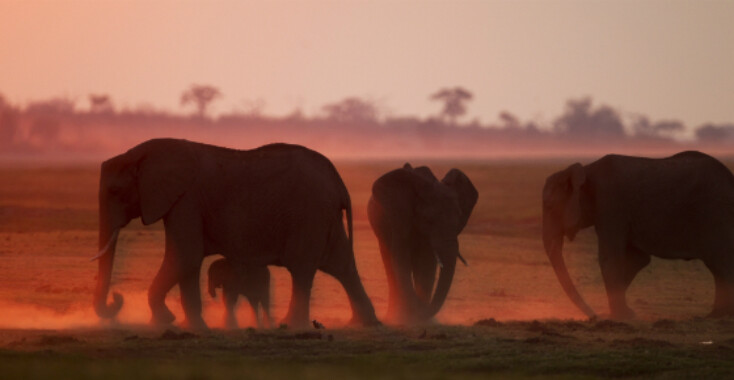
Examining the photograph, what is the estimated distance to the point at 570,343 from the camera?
18.5 m

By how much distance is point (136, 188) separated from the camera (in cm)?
2061

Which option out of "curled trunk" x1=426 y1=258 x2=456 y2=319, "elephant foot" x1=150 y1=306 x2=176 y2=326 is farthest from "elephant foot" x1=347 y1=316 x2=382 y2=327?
"elephant foot" x1=150 y1=306 x2=176 y2=326

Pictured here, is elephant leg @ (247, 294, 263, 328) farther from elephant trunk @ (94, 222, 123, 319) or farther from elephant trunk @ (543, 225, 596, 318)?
elephant trunk @ (543, 225, 596, 318)

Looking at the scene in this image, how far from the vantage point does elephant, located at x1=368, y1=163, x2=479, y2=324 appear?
22.3 m

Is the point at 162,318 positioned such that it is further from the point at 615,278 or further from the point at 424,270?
the point at 615,278

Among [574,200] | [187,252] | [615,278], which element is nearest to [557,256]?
[574,200]

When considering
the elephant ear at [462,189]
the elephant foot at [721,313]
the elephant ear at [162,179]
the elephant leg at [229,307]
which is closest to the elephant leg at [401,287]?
the elephant ear at [462,189]

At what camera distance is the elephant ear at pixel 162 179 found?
794 inches

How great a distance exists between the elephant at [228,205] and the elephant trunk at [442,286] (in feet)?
6.51

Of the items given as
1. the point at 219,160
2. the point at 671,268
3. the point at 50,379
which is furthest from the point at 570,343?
the point at 671,268

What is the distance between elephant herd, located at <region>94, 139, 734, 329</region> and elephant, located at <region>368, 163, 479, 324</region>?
0.02 meters

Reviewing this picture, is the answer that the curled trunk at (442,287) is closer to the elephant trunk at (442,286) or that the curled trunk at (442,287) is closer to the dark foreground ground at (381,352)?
the elephant trunk at (442,286)

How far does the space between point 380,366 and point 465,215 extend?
337 inches

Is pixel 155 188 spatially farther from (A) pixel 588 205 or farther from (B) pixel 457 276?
(B) pixel 457 276
